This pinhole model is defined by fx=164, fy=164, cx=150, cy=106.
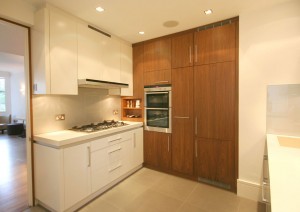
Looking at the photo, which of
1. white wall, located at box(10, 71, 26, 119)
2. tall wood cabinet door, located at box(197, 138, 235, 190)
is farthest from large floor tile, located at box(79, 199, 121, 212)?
white wall, located at box(10, 71, 26, 119)

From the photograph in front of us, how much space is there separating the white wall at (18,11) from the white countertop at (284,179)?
8.84 feet

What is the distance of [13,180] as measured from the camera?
8.80 feet

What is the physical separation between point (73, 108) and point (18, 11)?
1.33m

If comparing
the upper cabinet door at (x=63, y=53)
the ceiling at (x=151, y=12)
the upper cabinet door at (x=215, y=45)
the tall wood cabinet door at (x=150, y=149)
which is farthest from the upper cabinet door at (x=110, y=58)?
the upper cabinet door at (x=215, y=45)

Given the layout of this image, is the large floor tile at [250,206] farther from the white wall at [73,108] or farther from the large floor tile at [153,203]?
the white wall at [73,108]

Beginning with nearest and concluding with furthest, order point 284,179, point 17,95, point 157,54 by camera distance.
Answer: point 284,179 → point 157,54 → point 17,95

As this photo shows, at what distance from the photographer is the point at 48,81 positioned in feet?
6.23

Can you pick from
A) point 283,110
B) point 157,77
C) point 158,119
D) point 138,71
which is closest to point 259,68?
point 283,110

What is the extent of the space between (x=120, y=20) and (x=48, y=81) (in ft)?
4.16

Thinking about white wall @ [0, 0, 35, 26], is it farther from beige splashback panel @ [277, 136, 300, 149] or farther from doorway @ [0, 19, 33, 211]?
beige splashback panel @ [277, 136, 300, 149]

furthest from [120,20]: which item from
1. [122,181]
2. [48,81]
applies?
[122,181]

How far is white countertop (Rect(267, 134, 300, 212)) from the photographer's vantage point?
72 cm

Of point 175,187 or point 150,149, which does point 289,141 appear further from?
point 150,149

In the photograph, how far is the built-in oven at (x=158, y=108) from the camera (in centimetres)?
285
